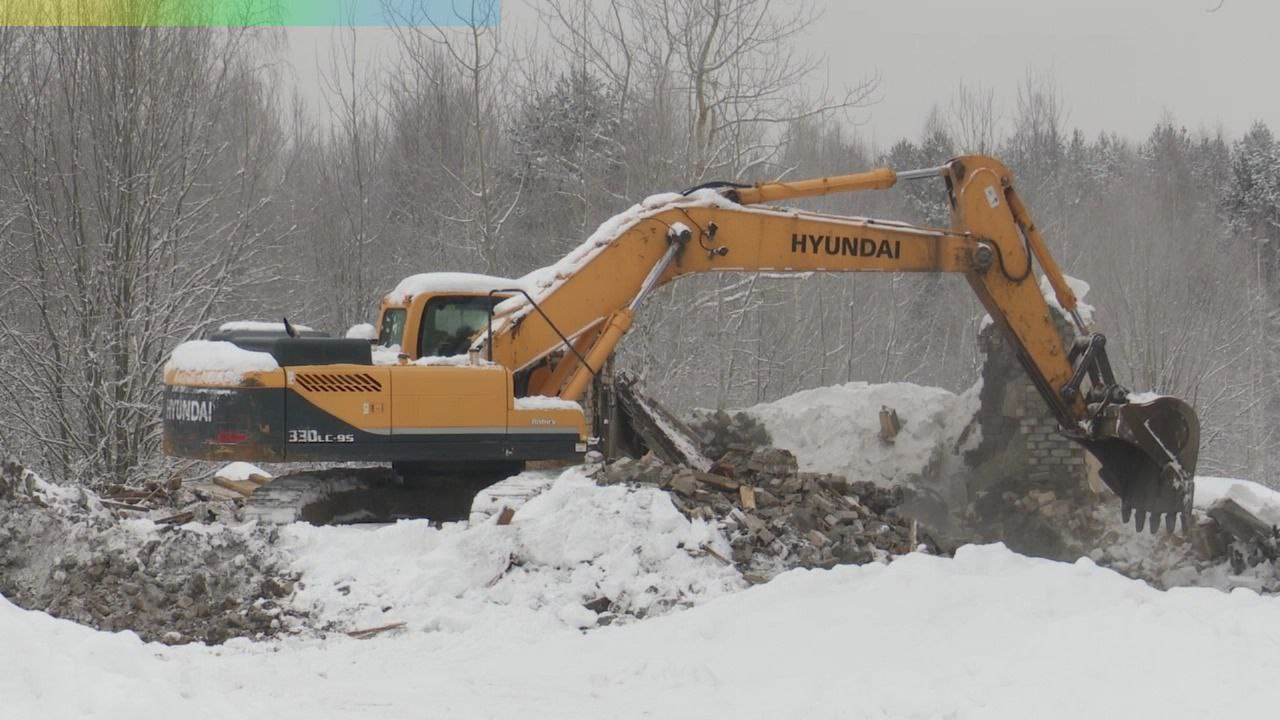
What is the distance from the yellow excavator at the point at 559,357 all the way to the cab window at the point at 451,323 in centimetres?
1

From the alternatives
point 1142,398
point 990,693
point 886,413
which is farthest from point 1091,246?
point 990,693

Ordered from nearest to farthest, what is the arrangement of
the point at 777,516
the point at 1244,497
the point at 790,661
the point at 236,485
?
the point at 790,661 → the point at 777,516 → the point at 1244,497 → the point at 236,485

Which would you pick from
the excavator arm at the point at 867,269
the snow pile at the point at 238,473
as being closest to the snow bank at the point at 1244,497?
the excavator arm at the point at 867,269

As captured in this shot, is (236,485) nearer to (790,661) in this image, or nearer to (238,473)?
(238,473)

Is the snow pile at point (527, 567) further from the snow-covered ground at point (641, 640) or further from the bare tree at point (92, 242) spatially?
the bare tree at point (92, 242)

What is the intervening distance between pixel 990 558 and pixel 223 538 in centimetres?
503

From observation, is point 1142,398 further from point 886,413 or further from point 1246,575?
point 886,413

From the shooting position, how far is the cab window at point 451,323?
11.0m

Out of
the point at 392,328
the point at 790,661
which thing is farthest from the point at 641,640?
the point at 392,328

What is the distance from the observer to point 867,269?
11109 millimetres

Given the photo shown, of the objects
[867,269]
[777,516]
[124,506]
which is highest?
[867,269]

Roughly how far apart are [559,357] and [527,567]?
2982 mm

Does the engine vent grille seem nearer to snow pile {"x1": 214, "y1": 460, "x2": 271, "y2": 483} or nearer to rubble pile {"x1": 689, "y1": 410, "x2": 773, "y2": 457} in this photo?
snow pile {"x1": 214, "y1": 460, "x2": 271, "y2": 483}

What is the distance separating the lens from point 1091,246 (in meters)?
31.8
